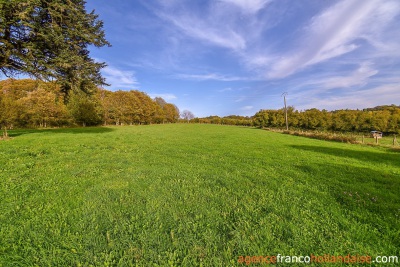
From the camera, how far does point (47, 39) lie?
1468 cm

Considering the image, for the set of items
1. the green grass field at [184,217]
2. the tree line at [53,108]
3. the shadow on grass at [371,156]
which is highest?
the tree line at [53,108]

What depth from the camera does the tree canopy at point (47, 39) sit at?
1348cm

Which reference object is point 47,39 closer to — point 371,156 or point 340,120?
point 371,156

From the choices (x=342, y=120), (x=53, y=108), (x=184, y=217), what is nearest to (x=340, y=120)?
(x=342, y=120)

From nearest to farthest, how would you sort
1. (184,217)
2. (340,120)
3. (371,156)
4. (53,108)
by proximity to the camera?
(184,217), (371,156), (53,108), (340,120)

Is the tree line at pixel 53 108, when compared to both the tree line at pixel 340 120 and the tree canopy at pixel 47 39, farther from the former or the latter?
the tree line at pixel 340 120

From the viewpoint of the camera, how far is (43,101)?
1917 inches

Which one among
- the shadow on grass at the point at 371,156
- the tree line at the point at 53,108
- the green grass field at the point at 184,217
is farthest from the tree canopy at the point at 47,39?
the shadow on grass at the point at 371,156

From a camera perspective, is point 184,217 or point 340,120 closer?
point 184,217

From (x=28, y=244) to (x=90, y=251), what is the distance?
124cm

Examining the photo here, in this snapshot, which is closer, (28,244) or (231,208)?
(28,244)

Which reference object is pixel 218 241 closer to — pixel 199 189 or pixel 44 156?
pixel 199 189

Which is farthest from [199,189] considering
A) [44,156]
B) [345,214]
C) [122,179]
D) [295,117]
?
[295,117]

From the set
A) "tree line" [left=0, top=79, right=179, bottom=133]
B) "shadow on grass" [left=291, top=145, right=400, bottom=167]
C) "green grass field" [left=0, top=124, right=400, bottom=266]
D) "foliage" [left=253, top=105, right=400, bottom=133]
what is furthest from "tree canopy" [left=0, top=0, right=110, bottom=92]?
"foliage" [left=253, top=105, right=400, bottom=133]
